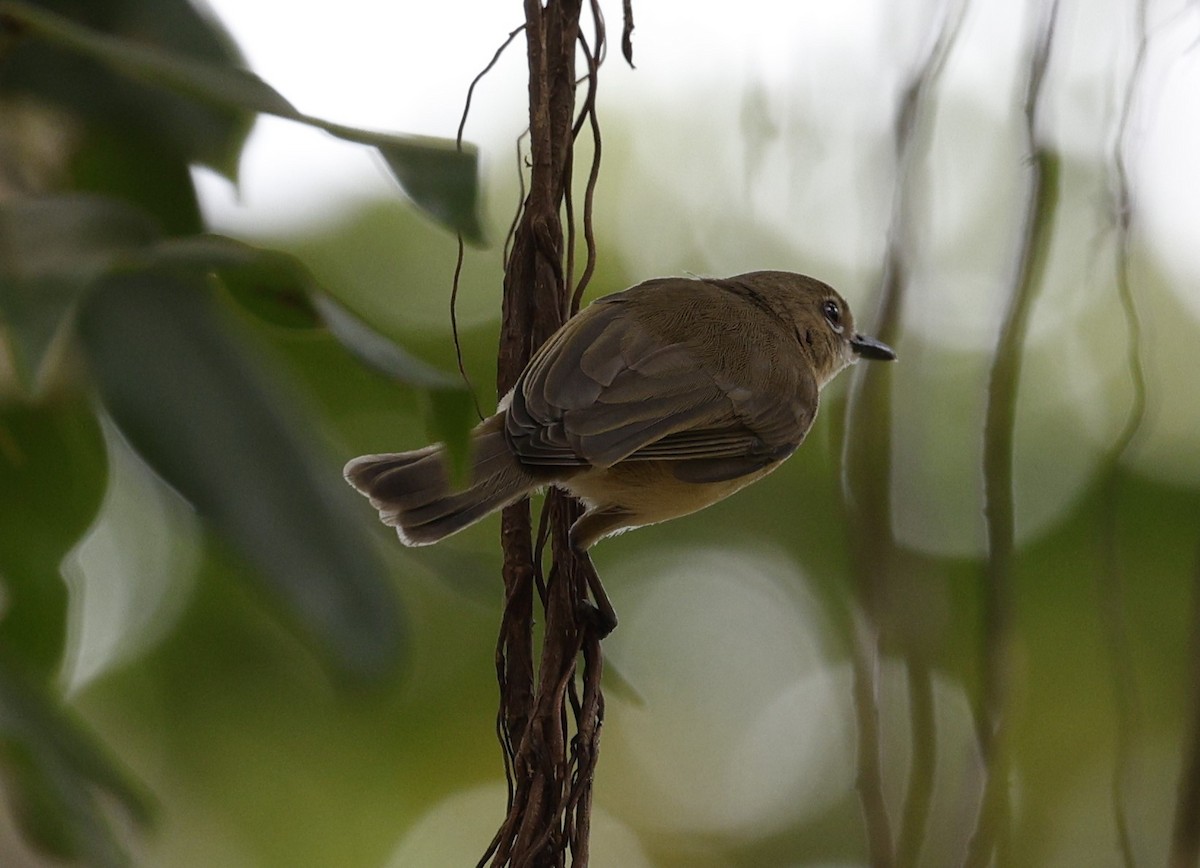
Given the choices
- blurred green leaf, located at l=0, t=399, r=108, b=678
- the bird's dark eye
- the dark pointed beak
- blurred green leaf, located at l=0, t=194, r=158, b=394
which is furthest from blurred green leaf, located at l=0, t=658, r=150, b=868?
the bird's dark eye

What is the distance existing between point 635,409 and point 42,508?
1.06 meters

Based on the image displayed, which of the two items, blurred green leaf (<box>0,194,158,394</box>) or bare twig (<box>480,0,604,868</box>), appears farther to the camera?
bare twig (<box>480,0,604,868</box>)

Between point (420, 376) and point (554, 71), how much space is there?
759 mm

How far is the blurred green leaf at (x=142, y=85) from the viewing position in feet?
5.27

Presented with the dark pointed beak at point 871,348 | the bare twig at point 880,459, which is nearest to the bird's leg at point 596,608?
the bare twig at point 880,459

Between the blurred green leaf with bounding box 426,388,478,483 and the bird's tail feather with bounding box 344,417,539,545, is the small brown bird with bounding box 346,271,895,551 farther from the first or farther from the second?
the blurred green leaf with bounding box 426,388,478,483

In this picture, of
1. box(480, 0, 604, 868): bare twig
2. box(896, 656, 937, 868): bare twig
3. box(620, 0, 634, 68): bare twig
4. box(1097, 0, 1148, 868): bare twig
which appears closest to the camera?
box(480, 0, 604, 868): bare twig

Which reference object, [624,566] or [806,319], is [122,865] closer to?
[806,319]

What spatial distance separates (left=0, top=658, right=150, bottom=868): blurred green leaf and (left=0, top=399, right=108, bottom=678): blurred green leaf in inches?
4.8

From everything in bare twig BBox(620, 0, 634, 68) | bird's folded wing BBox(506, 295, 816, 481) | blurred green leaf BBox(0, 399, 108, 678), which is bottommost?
bird's folded wing BBox(506, 295, 816, 481)

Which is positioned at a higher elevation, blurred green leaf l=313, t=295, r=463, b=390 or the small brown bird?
blurred green leaf l=313, t=295, r=463, b=390

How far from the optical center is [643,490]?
7.42 ft

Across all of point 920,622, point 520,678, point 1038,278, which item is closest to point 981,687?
point 920,622

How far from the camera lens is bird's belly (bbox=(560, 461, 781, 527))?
2215mm
